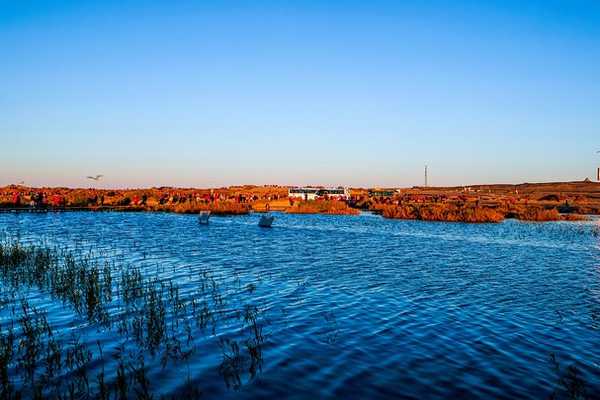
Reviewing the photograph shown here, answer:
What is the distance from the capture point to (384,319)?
14.9 metres

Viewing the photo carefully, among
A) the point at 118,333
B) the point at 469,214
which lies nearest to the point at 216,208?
the point at 469,214

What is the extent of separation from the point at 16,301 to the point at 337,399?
502 inches

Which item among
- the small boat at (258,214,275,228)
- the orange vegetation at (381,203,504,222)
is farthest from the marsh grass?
the orange vegetation at (381,203,504,222)

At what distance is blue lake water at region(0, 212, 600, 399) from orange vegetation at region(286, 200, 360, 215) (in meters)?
49.1

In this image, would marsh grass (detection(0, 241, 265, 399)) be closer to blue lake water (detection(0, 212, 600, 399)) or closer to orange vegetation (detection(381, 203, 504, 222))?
blue lake water (detection(0, 212, 600, 399))

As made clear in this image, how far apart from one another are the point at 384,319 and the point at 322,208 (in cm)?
7037

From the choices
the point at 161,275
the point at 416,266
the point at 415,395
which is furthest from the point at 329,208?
the point at 415,395

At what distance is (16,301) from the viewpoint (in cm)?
1630

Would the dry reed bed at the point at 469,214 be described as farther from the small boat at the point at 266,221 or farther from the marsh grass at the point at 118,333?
the marsh grass at the point at 118,333

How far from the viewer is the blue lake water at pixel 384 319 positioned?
989cm

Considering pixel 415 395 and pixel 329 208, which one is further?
pixel 329 208

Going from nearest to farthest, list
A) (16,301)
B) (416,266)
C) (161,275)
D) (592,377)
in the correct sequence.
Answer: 1. (592,377)
2. (16,301)
3. (161,275)
4. (416,266)

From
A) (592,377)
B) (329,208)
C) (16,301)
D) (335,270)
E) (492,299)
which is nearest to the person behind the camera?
(592,377)

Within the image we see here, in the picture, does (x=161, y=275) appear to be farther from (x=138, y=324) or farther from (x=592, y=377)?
(x=592, y=377)
